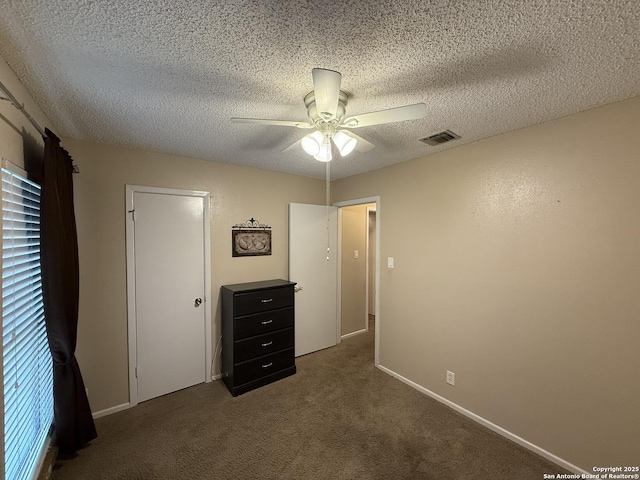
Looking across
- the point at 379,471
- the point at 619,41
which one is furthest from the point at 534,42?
the point at 379,471

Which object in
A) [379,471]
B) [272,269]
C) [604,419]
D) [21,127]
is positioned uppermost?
[21,127]

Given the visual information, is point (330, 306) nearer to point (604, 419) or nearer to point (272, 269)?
point (272, 269)

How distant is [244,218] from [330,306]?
1748mm

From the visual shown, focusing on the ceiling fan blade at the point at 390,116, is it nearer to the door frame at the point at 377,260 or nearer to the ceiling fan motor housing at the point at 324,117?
the ceiling fan motor housing at the point at 324,117

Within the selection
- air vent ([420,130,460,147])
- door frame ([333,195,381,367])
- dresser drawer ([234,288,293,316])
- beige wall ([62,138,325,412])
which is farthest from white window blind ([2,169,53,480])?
door frame ([333,195,381,367])

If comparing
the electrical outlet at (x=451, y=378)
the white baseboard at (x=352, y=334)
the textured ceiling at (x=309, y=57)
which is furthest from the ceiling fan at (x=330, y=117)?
the white baseboard at (x=352, y=334)

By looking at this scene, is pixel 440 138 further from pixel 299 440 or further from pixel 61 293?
pixel 61 293

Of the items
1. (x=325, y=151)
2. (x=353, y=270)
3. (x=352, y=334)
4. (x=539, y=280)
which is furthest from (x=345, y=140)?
(x=352, y=334)

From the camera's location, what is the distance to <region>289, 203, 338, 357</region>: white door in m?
3.43

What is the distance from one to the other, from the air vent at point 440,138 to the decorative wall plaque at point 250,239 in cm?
200

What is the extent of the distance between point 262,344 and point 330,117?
2.38 meters

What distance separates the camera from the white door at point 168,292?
97.6 inches

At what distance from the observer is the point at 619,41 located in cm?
109

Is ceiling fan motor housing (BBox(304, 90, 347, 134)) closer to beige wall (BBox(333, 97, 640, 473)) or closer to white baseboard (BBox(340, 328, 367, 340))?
beige wall (BBox(333, 97, 640, 473))
